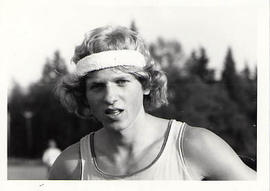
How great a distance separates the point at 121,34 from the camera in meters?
1.83

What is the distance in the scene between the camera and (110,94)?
1794mm

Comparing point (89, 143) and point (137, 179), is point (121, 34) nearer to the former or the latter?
point (89, 143)

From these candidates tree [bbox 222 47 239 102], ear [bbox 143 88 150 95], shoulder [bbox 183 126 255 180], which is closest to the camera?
shoulder [bbox 183 126 255 180]

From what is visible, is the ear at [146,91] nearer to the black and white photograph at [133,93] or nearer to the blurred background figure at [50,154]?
the black and white photograph at [133,93]

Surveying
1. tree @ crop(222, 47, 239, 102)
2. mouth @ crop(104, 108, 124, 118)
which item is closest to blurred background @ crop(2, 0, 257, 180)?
tree @ crop(222, 47, 239, 102)

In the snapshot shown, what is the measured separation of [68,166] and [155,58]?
0.65 m

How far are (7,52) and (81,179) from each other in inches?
29.1

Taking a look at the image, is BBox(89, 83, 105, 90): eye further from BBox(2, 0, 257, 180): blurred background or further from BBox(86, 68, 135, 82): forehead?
BBox(2, 0, 257, 180): blurred background

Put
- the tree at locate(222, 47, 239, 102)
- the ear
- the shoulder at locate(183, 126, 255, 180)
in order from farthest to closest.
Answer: the tree at locate(222, 47, 239, 102)
the ear
the shoulder at locate(183, 126, 255, 180)

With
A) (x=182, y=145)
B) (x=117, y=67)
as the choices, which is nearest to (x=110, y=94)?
(x=117, y=67)

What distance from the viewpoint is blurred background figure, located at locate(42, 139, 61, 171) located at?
1.90m

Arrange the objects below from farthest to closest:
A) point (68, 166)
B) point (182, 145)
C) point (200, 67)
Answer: point (200, 67) < point (68, 166) < point (182, 145)

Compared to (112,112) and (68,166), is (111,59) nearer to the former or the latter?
(112,112)
